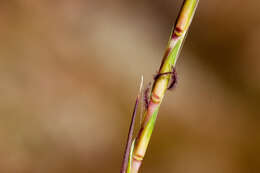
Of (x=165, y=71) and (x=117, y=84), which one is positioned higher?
(x=117, y=84)

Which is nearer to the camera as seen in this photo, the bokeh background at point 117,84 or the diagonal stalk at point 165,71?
the diagonal stalk at point 165,71

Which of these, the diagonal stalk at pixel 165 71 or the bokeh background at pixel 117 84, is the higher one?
the bokeh background at pixel 117 84

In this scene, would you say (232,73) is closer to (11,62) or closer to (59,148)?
(59,148)

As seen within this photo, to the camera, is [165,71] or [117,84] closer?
[165,71]

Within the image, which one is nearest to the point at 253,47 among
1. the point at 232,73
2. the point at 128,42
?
the point at 232,73
